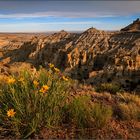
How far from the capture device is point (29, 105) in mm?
6152

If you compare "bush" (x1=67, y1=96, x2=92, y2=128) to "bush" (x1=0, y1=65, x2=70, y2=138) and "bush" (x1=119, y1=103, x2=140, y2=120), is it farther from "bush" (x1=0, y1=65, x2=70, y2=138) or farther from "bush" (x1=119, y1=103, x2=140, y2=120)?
"bush" (x1=119, y1=103, x2=140, y2=120)

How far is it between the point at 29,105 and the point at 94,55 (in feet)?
83.0

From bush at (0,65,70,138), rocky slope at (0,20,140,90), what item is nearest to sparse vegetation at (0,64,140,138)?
bush at (0,65,70,138)

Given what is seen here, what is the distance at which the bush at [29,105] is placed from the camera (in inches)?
238

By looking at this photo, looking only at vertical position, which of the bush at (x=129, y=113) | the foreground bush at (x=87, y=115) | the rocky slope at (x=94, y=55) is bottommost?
the rocky slope at (x=94, y=55)

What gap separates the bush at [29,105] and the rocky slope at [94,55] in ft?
51.2

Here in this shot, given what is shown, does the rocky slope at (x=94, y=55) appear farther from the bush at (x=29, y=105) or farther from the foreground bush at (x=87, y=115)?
the bush at (x=29, y=105)

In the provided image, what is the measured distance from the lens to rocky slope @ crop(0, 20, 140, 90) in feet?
83.1

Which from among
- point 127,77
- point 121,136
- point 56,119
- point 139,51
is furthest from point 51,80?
point 139,51

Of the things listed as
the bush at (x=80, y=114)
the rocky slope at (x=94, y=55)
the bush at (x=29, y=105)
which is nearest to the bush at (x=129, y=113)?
the bush at (x=80, y=114)

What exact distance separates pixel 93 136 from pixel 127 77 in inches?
738

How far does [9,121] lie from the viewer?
599cm

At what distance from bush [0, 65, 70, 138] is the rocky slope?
51.2ft

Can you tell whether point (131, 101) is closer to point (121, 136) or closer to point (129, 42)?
point (121, 136)
